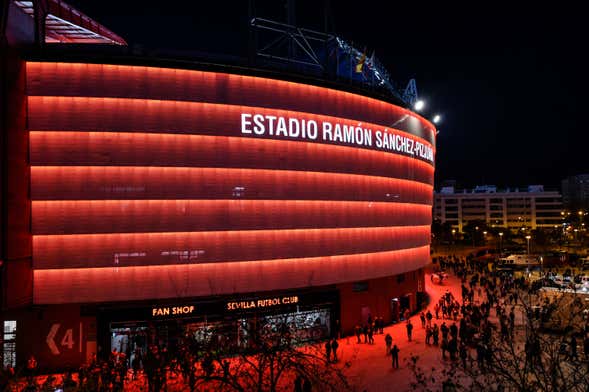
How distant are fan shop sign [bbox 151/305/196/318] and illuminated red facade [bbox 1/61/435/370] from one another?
743mm

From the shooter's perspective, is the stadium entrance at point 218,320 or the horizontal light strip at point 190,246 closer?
the horizontal light strip at point 190,246

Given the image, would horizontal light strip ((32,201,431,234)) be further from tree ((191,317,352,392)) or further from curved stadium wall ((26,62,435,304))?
tree ((191,317,352,392))

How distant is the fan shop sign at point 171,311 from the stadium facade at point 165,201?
8 cm

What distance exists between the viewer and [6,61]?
23.9m

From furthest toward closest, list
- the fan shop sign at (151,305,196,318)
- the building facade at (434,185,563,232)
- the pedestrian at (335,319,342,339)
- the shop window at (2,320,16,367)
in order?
the building facade at (434,185,563,232), the pedestrian at (335,319,342,339), the fan shop sign at (151,305,196,318), the shop window at (2,320,16,367)

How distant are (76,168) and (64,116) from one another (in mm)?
2904

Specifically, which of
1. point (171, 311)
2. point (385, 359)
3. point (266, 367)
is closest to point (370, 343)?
point (385, 359)

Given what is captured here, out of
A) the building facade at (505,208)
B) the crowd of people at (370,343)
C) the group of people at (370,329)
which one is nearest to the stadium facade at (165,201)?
the group of people at (370,329)

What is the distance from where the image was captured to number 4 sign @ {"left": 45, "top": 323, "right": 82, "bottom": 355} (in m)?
24.2

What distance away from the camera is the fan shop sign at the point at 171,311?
25969 millimetres

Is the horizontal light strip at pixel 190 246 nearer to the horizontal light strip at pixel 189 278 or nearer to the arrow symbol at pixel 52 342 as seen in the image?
the horizontal light strip at pixel 189 278

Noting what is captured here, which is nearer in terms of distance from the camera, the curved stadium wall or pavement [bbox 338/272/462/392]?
pavement [bbox 338/272/462/392]

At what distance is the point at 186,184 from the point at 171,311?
741 centimetres

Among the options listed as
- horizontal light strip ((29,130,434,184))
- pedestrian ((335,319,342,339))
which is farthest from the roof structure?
pedestrian ((335,319,342,339))
